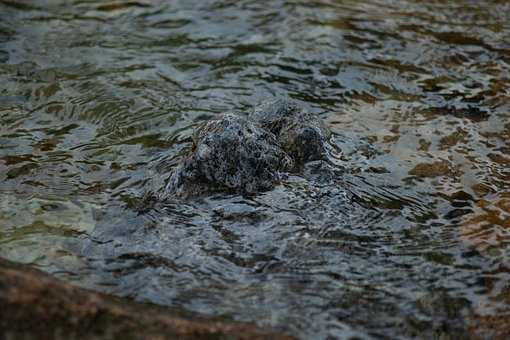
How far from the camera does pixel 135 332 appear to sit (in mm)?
3318

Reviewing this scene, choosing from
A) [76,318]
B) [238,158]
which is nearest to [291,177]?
[238,158]

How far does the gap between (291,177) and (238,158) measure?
0.47 metres

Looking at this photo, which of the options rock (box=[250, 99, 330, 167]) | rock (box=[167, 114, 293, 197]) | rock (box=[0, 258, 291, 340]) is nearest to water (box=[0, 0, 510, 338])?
rock (box=[167, 114, 293, 197])

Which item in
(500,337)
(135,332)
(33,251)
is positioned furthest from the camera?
(33,251)

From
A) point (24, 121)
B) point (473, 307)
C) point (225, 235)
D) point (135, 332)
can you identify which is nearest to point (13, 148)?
point (24, 121)

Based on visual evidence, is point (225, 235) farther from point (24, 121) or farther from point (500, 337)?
point (24, 121)

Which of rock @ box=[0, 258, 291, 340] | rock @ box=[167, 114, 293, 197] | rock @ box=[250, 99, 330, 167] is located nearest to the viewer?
rock @ box=[0, 258, 291, 340]

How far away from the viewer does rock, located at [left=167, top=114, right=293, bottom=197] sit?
5.05 m

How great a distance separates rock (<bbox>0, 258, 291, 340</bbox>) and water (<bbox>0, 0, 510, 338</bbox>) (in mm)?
379

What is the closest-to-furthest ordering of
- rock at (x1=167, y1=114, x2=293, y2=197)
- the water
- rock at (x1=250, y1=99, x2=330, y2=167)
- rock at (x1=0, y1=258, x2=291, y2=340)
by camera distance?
1. rock at (x1=0, y1=258, x2=291, y2=340)
2. the water
3. rock at (x1=167, y1=114, x2=293, y2=197)
4. rock at (x1=250, y1=99, x2=330, y2=167)

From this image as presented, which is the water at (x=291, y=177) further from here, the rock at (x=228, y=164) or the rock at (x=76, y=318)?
the rock at (x=76, y=318)

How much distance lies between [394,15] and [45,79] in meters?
4.49

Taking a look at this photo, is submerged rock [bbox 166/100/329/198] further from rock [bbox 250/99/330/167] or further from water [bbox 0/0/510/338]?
water [bbox 0/0/510/338]

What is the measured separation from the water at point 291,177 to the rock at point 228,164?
14cm
